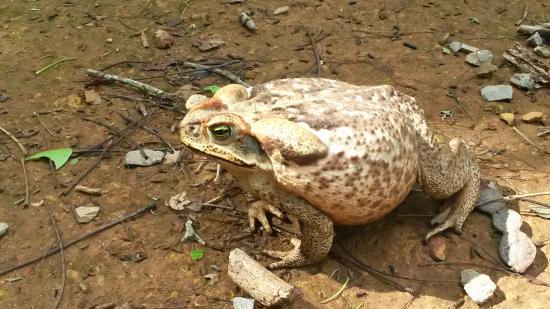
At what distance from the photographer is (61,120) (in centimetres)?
505

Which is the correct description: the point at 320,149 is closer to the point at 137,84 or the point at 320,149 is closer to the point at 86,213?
the point at 86,213

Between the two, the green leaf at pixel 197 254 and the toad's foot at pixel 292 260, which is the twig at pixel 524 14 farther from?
the green leaf at pixel 197 254

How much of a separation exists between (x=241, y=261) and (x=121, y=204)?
1287 mm

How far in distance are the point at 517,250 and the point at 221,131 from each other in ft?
7.50

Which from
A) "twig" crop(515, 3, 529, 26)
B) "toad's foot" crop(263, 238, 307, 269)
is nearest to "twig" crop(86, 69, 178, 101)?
"toad's foot" crop(263, 238, 307, 269)

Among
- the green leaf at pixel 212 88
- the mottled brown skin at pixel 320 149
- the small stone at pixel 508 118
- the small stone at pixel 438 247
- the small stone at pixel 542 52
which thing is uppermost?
the mottled brown skin at pixel 320 149

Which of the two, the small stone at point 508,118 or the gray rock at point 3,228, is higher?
the small stone at point 508,118

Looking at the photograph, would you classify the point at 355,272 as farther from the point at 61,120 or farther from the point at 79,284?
the point at 61,120

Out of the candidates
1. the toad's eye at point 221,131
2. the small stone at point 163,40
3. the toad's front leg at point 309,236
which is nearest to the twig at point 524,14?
the small stone at point 163,40

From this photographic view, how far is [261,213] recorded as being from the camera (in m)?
4.02

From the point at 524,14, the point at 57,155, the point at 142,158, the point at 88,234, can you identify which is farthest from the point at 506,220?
the point at 57,155

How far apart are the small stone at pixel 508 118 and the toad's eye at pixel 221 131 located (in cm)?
295

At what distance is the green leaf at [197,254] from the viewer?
376cm

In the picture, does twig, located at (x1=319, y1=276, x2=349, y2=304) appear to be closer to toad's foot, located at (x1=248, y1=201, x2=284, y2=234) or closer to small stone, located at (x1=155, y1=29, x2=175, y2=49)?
toad's foot, located at (x1=248, y1=201, x2=284, y2=234)
